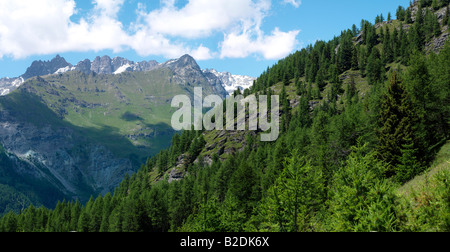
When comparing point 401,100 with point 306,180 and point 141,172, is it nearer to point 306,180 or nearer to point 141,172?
point 306,180

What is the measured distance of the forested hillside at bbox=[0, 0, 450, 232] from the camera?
886 inches

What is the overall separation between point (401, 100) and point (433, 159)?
365 inches

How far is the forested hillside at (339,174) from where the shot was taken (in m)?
22.5

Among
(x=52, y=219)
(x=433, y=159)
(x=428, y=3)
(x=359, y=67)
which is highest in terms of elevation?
(x=428, y=3)

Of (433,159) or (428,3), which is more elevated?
(428,3)

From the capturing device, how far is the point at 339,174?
2892cm

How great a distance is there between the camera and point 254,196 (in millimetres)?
59594

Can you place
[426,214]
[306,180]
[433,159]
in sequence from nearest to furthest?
1. [426,214]
2. [306,180]
3. [433,159]

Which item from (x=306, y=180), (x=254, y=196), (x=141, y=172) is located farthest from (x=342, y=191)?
(x=141, y=172)

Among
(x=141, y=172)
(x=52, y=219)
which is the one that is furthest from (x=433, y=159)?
(x=141, y=172)

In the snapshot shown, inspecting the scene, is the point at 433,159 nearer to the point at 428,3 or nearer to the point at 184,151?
the point at 184,151
